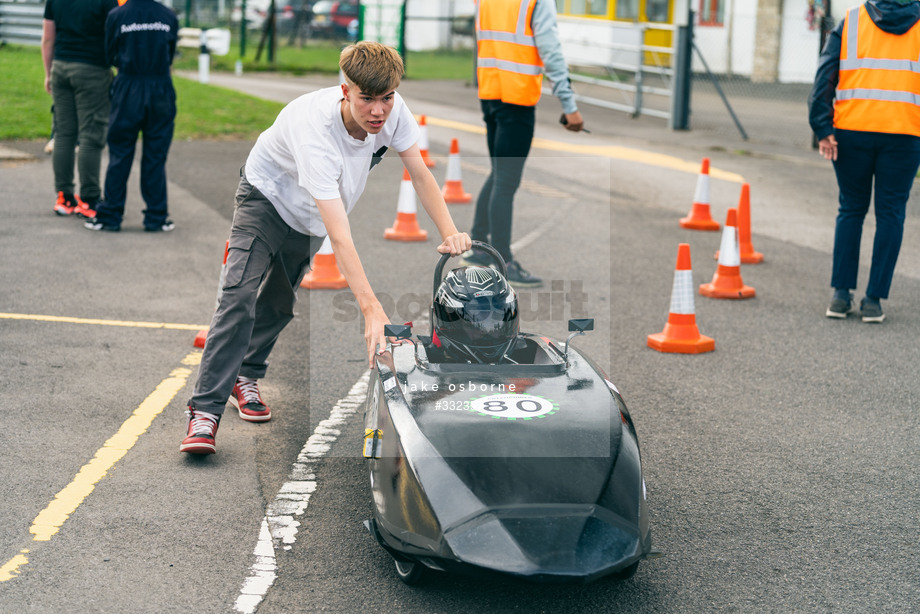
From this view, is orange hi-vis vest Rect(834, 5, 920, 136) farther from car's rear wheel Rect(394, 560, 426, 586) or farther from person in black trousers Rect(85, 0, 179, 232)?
person in black trousers Rect(85, 0, 179, 232)

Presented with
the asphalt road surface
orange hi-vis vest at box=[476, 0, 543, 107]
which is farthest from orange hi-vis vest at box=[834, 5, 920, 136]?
orange hi-vis vest at box=[476, 0, 543, 107]

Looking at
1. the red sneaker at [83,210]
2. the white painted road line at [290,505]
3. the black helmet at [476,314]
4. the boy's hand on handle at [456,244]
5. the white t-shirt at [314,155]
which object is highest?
the white t-shirt at [314,155]

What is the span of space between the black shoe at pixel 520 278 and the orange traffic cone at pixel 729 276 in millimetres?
1315

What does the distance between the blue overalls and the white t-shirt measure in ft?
14.5

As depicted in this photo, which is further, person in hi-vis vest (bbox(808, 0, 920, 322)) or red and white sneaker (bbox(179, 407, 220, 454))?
person in hi-vis vest (bbox(808, 0, 920, 322))

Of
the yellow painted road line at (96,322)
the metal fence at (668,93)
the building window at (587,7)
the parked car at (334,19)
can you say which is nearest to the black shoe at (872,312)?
the yellow painted road line at (96,322)

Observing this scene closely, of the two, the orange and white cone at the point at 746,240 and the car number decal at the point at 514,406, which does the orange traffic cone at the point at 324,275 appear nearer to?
the orange and white cone at the point at 746,240

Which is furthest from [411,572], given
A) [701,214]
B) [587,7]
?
[587,7]

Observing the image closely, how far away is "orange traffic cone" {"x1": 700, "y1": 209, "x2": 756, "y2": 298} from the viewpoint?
25.1 feet

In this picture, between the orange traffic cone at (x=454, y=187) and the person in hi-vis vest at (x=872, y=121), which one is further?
the orange traffic cone at (x=454, y=187)

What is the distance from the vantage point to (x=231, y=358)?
14.9ft

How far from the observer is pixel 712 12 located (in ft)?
96.7

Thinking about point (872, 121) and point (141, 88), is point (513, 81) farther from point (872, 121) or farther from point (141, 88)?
point (141, 88)

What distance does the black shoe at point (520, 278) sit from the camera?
7.90m
